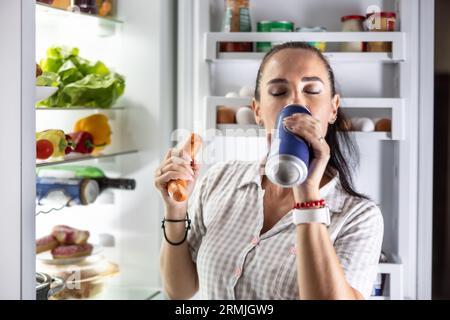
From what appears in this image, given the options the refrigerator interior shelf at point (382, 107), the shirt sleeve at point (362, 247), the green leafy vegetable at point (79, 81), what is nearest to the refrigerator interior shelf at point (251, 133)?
the refrigerator interior shelf at point (382, 107)

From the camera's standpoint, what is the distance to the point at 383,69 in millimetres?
1035

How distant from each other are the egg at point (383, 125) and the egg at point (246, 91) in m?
0.19

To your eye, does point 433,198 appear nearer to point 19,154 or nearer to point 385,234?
point 385,234

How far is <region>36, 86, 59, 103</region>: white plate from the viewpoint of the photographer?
1100 millimetres

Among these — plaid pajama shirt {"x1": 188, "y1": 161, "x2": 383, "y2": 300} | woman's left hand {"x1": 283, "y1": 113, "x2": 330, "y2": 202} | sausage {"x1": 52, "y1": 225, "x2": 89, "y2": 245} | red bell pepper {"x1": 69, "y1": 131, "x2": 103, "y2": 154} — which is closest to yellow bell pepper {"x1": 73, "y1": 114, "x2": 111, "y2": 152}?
red bell pepper {"x1": 69, "y1": 131, "x2": 103, "y2": 154}

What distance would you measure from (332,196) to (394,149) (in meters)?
0.14

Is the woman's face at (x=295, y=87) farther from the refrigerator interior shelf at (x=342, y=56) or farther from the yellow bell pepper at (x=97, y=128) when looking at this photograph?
the yellow bell pepper at (x=97, y=128)

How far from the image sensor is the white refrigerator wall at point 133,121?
1101 mm

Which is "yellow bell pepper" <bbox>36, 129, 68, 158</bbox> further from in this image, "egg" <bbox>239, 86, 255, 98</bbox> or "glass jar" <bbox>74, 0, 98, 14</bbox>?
"egg" <bbox>239, 86, 255, 98</bbox>

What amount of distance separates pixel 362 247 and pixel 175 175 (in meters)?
0.30

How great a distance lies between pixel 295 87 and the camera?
0.95 meters

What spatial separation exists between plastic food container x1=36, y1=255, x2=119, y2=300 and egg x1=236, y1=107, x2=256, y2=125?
0.37m
